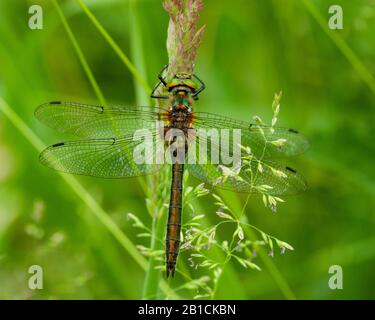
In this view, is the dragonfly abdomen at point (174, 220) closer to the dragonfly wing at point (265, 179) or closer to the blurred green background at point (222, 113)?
the dragonfly wing at point (265, 179)

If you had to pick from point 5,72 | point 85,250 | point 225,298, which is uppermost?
point 5,72

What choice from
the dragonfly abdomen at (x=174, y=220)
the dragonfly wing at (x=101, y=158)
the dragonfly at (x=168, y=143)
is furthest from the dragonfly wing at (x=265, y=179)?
the dragonfly wing at (x=101, y=158)

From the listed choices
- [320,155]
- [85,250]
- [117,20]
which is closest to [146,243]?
[85,250]

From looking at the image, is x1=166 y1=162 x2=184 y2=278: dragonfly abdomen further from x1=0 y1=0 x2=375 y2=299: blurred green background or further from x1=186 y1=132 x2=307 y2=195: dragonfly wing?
x1=0 y1=0 x2=375 y2=299: blurred green background

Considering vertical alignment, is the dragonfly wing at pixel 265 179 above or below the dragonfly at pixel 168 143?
below

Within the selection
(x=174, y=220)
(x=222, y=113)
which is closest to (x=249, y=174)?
(x=174, y=220)

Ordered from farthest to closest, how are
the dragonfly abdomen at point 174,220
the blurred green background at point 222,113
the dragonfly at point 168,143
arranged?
the blurred green background at point 222,113 < the dragonfly at point 168,143 < the dragonfly abdomen at point 174,220

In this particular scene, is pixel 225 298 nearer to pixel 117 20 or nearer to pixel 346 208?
pixel 346 208
